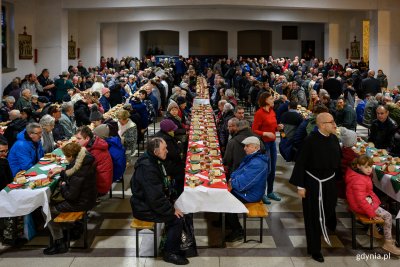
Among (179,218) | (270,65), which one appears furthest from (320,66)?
(179,218)

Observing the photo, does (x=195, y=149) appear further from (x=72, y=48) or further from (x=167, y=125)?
(x=72, y=48)

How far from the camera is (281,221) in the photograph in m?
7.18

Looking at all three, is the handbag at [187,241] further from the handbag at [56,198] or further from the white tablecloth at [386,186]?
the white tablecloth at [386,186]

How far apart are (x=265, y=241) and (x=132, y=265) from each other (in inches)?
65.2

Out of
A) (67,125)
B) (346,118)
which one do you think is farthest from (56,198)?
(346,118)

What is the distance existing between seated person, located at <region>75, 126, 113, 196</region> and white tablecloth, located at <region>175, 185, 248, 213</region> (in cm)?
142

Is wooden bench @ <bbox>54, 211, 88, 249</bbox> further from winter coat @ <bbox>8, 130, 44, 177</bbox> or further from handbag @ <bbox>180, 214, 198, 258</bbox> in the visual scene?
winter coat @ <bbox>8, 130, 44, 177</bbox>

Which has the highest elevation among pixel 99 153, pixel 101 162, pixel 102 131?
pixel 102 131

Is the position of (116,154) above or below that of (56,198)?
above

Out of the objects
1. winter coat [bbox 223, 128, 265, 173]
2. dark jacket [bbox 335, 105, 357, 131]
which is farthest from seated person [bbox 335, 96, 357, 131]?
winter coat [bbox 223, 128, 265, 173]

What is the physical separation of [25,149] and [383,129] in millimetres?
5471

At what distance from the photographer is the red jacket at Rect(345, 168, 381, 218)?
5938 mm

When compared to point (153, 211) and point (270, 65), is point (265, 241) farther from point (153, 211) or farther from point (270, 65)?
point (270, 65)

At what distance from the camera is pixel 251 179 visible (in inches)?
241
